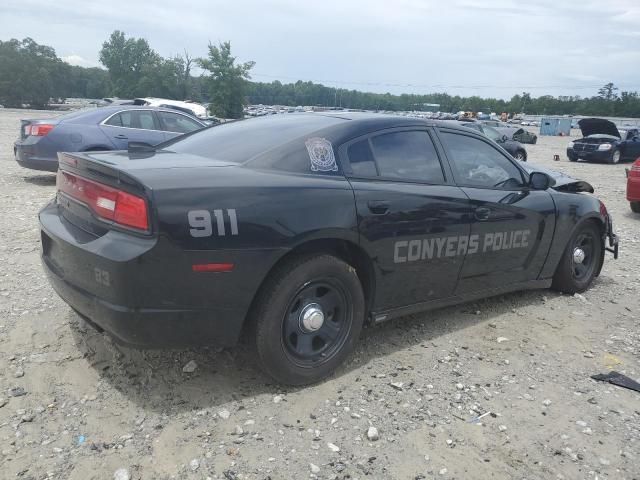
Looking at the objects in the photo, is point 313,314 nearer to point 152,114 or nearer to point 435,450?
point 435,450

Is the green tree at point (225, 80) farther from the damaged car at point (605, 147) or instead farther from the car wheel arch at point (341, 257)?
the car wheel arch at point (341, 257)

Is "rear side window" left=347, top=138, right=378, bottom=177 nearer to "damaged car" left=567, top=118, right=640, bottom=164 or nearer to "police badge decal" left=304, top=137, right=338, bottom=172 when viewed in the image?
"police badge decal" left=304, top=137, right=338, bottom=172

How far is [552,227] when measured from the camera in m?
4.52

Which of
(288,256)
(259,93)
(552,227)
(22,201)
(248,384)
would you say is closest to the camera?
(288,256)

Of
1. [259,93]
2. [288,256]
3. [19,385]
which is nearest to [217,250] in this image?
[288,256]

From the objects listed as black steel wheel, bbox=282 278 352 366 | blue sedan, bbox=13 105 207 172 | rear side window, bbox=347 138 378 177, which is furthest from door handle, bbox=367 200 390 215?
blue sedan, bbox=13 105 207 172

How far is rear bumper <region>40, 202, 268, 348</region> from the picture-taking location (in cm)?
255

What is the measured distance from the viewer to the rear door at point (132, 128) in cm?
914

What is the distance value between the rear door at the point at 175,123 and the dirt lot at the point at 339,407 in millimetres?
6100

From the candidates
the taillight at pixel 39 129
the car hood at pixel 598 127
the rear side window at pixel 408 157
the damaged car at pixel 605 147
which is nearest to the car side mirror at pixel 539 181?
the rear side window at pixel 408 157

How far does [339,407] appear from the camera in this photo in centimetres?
301

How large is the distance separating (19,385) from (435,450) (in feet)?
7.47

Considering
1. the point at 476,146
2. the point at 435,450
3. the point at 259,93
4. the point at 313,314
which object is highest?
the point at 259,93

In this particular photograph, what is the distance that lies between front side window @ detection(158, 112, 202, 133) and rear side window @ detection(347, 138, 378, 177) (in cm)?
726
